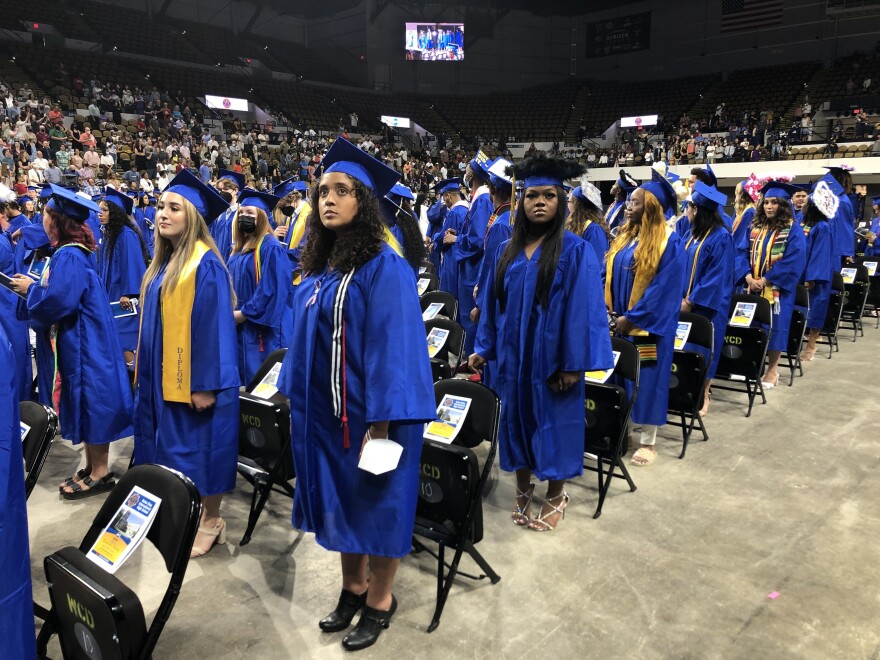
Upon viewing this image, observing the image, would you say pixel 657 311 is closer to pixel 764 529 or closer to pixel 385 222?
pixel 764 529

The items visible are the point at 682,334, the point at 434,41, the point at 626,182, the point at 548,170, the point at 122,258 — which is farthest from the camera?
the point at 434,41

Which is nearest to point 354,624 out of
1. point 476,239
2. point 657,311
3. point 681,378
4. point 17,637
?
point 17,637

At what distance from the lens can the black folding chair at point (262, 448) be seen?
10.7 feet

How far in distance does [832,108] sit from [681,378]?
21.7 metres

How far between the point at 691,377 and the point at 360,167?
3.10 metres

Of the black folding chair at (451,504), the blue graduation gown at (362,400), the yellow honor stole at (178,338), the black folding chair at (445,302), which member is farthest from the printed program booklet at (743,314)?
the yellow honor stole at (178,338)

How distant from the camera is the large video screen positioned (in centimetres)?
2898

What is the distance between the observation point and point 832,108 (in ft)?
69.7

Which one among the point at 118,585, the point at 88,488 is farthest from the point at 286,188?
the point at 118,585

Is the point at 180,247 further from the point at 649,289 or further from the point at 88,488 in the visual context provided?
the point at 649,289

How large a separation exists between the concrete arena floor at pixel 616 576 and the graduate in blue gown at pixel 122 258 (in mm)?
1440

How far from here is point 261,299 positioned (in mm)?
4238

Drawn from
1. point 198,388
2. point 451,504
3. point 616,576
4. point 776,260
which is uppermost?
point 776,260

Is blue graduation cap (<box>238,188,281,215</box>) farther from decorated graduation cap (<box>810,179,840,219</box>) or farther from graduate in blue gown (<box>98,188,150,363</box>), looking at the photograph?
decorated graduation cap (<box>810,179,840,219</box>)
